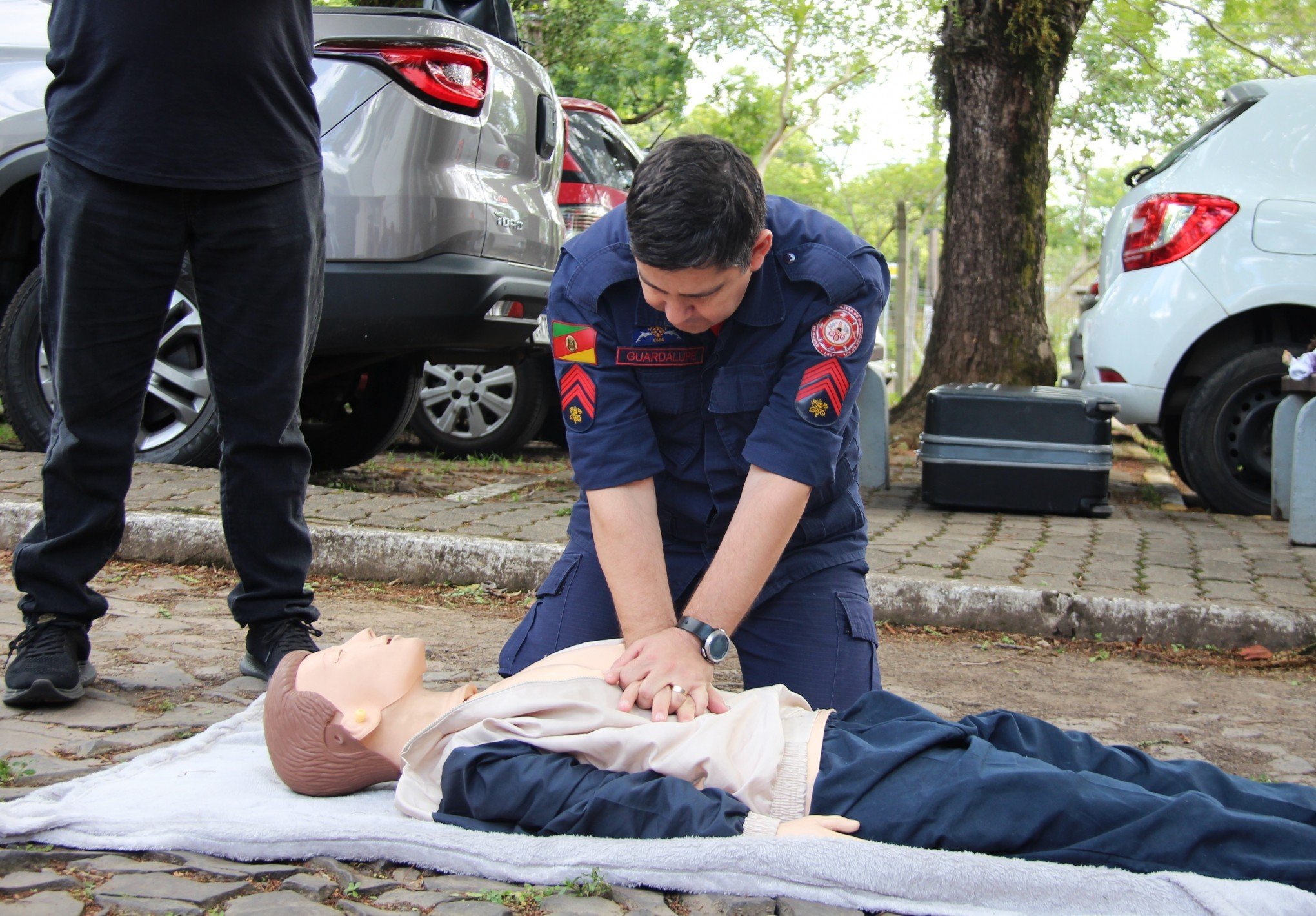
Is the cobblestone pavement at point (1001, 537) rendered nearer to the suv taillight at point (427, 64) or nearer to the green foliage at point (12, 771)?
the suv taillight at point (427, 64)

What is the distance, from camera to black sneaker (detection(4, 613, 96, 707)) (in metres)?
2.80

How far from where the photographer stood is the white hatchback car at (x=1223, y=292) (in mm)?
5758

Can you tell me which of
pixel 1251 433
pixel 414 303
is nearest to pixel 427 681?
pixel 414 303

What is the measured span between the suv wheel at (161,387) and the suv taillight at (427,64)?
3.68ft

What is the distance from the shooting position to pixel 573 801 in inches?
84.0

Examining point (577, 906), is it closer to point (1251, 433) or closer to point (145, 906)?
point (145, 906)

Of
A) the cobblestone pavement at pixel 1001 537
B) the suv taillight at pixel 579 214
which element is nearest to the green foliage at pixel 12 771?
the cobblestone pavement at pixel 1001 537

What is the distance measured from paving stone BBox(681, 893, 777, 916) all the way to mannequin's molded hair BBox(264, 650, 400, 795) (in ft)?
2.35

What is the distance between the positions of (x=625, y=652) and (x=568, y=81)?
14700 millimetres

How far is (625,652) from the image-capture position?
7.69 ft

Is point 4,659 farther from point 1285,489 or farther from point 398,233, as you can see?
point 1285,489

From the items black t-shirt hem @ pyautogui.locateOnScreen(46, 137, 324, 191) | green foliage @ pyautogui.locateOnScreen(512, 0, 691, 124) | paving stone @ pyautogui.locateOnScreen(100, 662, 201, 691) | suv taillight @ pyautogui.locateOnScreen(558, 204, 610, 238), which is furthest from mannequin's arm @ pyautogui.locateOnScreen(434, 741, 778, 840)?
green foliage @ pyautogui.locateOnScreen(512, 0, 691, 124)

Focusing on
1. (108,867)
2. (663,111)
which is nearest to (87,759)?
(108,867)

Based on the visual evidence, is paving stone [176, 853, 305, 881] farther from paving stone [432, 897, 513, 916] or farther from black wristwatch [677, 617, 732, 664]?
black wristwatch [677, 617, 732, 664]
